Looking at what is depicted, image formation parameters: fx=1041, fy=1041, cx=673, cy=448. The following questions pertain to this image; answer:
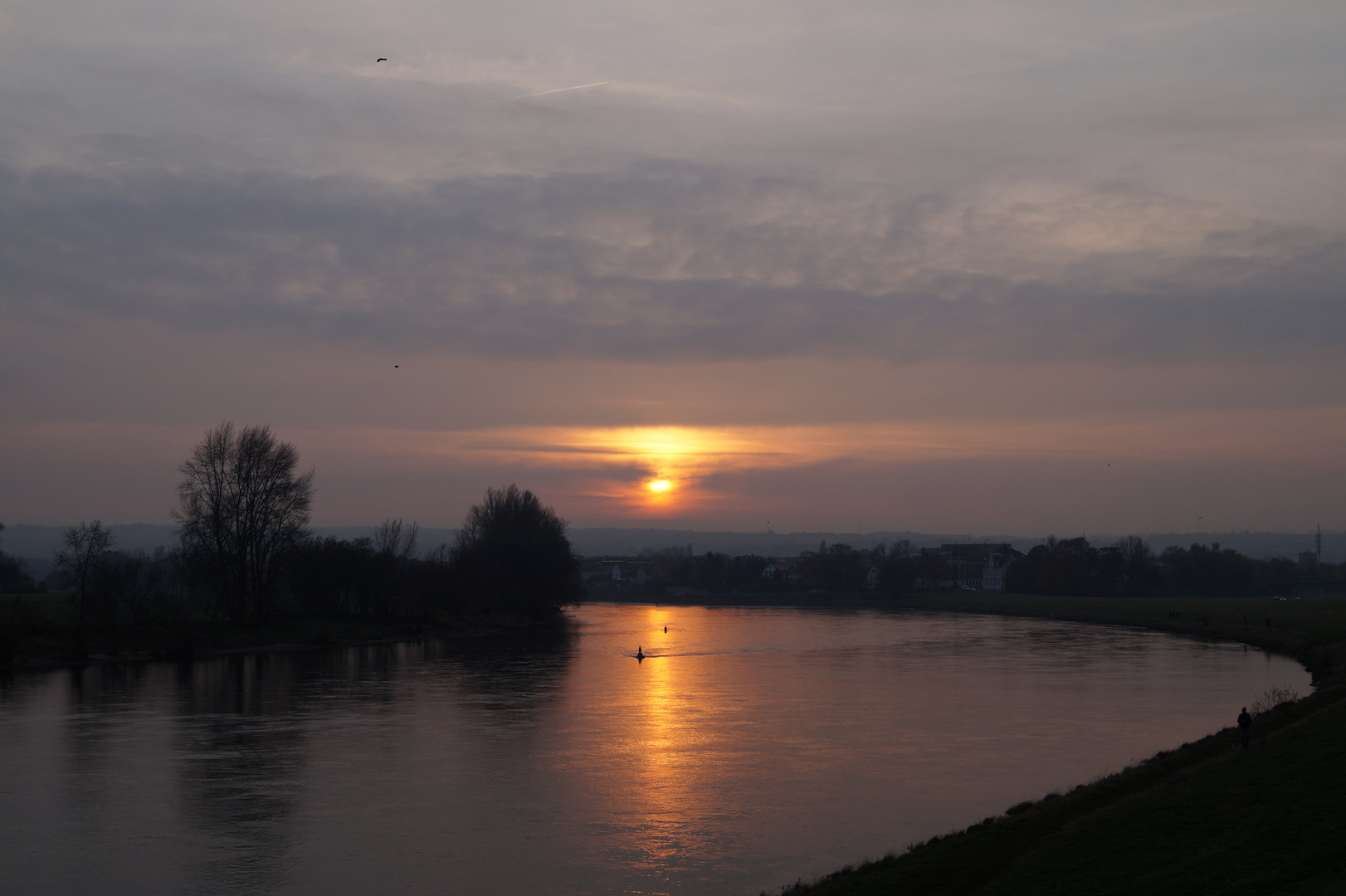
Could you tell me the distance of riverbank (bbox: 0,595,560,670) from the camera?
61.3 meters

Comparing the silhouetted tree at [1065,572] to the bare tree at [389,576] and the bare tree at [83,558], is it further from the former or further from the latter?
the bare tree at [83,558]

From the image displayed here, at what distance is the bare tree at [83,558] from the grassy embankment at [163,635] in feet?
5.80

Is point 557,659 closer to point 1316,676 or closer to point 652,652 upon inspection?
point 652,652

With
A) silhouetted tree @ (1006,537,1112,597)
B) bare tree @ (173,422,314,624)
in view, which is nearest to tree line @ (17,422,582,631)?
bare tree @ (173,422,314,624)

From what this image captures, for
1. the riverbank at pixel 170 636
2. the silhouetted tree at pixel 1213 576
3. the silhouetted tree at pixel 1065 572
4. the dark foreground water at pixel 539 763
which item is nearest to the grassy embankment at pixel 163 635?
the riverbank at pixel 170 636

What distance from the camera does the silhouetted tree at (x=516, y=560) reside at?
108750 mm

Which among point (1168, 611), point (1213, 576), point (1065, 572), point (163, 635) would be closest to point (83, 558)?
point (163, 635)

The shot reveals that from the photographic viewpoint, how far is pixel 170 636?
69.4 m

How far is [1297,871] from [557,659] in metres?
57.1

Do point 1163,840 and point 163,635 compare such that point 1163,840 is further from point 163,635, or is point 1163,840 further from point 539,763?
point 163,635

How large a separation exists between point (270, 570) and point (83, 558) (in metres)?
13.0

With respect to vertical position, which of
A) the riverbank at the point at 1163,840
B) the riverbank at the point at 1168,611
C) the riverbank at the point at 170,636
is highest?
the riverbank at the point at 1163,840

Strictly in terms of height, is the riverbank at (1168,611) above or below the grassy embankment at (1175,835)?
below

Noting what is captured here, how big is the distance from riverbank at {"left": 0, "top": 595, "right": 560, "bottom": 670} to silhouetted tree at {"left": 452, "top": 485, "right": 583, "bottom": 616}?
11893 millimetres
